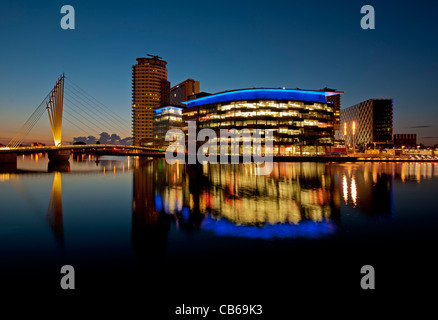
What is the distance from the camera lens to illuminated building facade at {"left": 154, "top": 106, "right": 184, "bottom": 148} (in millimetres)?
173875

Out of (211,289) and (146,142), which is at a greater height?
(146,142)

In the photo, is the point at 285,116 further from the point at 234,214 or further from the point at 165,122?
the point at 234,214

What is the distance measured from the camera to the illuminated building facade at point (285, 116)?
353 ft

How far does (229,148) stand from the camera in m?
113

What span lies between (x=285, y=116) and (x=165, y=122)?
9568cm

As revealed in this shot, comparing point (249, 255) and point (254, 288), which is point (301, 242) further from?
point (254, 288)

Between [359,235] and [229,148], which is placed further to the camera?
[229,148]

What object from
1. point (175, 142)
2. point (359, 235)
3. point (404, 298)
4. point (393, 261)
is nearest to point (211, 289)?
point (404, 298)

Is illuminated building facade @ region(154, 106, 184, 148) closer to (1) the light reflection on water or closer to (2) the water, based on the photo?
(1) the light reflection on water

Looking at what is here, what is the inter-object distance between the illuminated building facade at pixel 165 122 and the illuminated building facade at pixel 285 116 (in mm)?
67321

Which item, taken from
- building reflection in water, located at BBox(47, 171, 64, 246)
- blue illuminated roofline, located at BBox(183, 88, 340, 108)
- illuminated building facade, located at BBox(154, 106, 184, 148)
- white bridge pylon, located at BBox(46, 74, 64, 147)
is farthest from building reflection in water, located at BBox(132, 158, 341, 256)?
illuminated building facade, located at BBox(154, 106, 184, 148)

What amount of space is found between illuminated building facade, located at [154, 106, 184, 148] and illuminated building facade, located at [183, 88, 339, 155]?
221 feet

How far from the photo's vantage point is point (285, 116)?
108938mm
